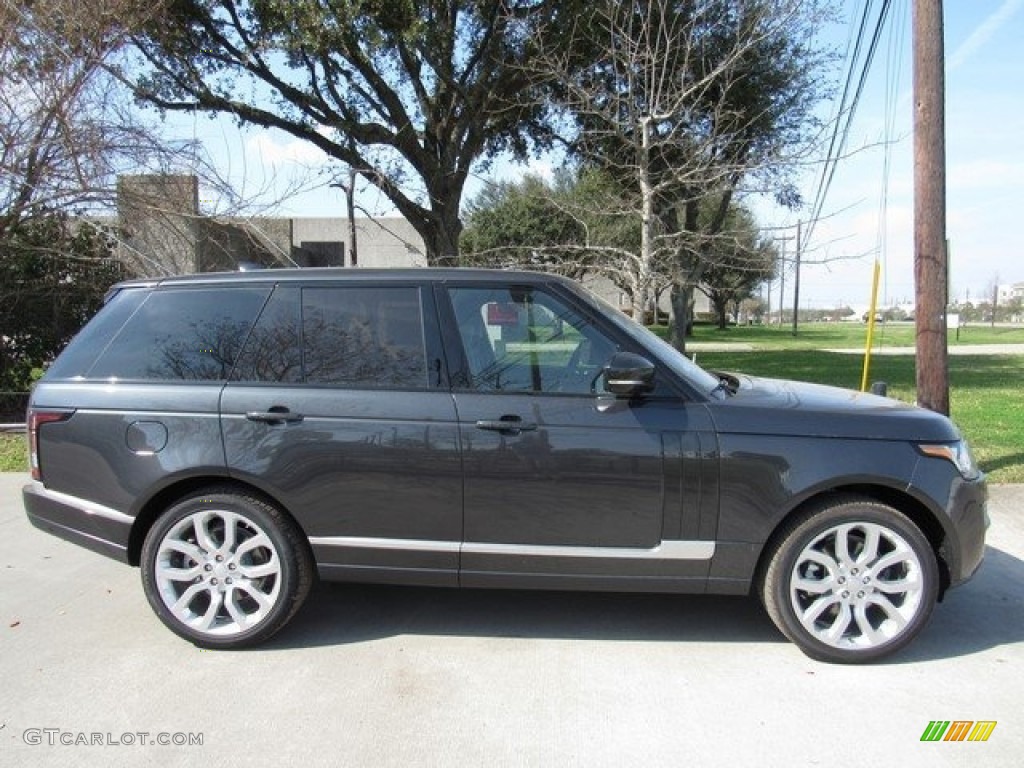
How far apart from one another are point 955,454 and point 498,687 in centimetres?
240

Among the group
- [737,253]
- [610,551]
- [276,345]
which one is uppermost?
[737,253]

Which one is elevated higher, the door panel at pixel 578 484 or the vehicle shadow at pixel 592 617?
the door panel at pixel 578 484

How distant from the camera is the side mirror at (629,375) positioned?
3475 millimetres

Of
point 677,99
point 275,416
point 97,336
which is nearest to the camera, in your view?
point 275,416

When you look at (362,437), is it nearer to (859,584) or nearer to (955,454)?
(859,584)

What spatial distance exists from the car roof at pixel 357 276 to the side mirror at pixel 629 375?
638mm

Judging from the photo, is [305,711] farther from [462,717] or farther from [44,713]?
[44,713]

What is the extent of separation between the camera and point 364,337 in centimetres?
382

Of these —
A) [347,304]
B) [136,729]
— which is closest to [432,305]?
[347,304]

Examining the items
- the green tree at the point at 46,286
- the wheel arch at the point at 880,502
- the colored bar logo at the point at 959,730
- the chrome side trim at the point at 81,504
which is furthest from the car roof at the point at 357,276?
the green tree at the point at 46,286

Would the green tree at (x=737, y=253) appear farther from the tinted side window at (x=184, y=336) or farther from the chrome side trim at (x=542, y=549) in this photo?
the tinted side window at (x=184, y=336)

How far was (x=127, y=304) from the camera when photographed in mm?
4059

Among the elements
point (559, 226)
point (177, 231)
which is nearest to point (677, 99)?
point (177, 231)

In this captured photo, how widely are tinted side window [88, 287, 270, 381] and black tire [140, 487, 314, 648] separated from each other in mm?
657
